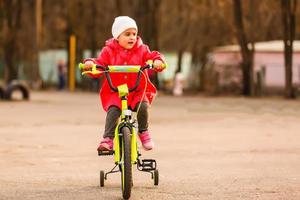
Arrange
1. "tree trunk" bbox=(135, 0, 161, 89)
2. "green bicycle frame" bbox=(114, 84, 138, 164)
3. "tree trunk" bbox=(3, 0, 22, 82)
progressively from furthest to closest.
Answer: "tree trunk" bbox=(3, 0, 22, 82) → "tree trunk" bbox=(135, 0, 161, 89) → "green bicycle frame" bbox=(114, 84, 138, 164)

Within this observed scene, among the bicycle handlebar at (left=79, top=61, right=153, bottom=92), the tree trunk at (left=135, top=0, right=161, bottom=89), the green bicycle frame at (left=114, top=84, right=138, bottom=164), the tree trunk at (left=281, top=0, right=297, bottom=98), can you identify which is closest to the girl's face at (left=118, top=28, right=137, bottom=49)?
the bicycle handlebar at (left=79, top=61, right=153, bottom=92)

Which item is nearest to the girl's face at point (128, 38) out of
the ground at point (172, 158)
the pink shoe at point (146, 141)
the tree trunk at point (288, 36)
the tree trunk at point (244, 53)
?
the pink shoe at point (146, 141)

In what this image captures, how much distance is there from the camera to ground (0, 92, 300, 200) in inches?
364

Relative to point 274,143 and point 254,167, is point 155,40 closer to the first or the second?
point 274,143

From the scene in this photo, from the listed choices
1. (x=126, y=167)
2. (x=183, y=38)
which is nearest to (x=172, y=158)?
(x=126, y=167)

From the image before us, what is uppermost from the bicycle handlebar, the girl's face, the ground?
the girl's face

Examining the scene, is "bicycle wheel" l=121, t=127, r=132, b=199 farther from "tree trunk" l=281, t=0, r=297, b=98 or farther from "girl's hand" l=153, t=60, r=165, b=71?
"tree trunk" l=281, t=0, r=297, b=98

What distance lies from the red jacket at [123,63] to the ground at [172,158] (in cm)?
89

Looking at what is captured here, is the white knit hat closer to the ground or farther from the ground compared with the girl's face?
farther from the ground

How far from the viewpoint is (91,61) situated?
909 cm

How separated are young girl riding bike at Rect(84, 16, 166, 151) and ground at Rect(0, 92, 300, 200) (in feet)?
2.19

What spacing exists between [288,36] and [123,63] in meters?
30.5

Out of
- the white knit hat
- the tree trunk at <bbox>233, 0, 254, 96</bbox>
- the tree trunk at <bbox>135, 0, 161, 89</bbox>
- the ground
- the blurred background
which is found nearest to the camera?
the white knit hat

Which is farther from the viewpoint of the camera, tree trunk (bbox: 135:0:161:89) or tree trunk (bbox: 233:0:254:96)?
tree trunk (bbox: 135:0:161:89)
